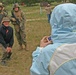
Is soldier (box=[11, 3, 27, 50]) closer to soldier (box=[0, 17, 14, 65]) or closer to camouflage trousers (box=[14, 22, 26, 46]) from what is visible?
camouflage trousers (box=[14, 22, 26, 46])

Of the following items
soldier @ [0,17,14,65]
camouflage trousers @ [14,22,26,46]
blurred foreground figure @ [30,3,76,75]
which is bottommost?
camouflage trousers @ [14,22,26,46]

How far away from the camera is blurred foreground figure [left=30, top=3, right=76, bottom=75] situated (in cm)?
181

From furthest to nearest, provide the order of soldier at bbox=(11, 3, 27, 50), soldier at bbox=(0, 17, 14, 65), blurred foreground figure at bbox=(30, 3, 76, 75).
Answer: soldier at bbox=(11, 3, 27, 50), soldier at bbox=(0, 17, 14, 65), blurred foreground figure at bbox=(30, 3, 76, 75)

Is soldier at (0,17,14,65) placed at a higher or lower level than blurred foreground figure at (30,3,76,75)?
lower

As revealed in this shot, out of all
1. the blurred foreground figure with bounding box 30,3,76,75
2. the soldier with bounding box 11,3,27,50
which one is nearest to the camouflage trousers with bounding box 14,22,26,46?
the soldier with bounding box 11,3,27,50

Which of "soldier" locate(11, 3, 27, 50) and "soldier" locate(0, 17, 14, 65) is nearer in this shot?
"soldier" locate(0, 17, 14, 65)

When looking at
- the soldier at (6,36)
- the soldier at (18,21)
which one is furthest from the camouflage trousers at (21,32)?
the soldier at (6,36)

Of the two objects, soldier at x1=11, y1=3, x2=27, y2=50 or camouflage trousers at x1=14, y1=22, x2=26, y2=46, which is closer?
soldier at x1=11, y1=3, x2=27, y2=50

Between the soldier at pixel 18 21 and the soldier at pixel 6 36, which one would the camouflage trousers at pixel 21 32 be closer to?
the soldier at pixel 18 21

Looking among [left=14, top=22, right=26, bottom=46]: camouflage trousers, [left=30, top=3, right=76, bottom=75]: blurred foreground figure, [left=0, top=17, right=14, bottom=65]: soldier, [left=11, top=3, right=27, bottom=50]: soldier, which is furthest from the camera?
[left=14, top=22, right=26, bottom=46]: camouflage trousers

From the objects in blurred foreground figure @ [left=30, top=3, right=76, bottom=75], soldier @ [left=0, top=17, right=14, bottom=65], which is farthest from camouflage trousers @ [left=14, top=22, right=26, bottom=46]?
blurred foreground figure @ [left=30, top=3, right=76, bottom=75]

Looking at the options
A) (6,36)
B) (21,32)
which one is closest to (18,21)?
(21,32)

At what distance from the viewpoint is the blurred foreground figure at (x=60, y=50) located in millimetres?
1806

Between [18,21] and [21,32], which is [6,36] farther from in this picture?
[21,32]
